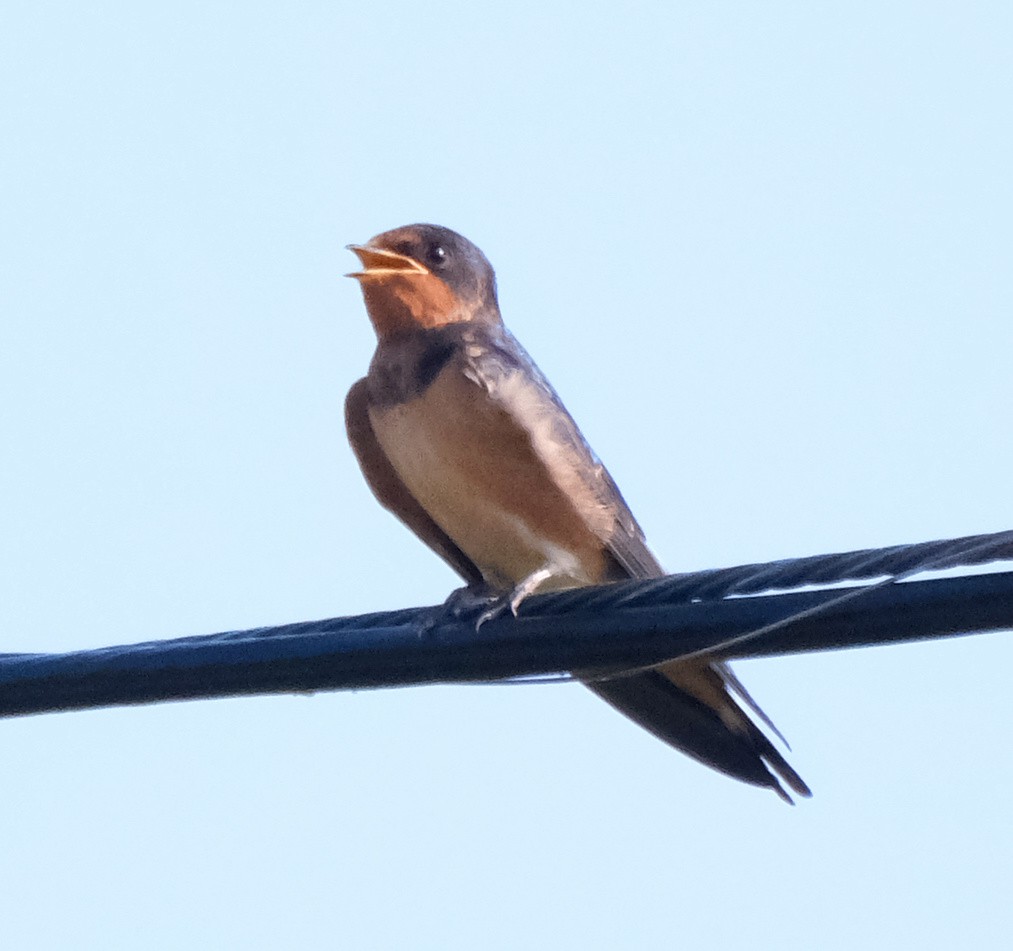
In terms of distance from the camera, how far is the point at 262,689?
161 inches

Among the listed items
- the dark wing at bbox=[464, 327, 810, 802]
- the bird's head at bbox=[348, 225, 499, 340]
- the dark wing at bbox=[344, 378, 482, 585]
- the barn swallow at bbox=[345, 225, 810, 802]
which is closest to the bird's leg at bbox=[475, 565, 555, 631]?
the barn swallow at bbox=[345, 225, 810, 802]

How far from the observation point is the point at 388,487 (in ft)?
20.5

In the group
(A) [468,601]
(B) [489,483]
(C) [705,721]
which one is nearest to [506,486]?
(B) [489,483]

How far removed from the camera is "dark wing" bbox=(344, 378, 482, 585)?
6.20 metres

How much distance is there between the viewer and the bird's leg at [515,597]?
4758mm

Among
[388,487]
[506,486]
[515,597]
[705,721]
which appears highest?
[388,487]

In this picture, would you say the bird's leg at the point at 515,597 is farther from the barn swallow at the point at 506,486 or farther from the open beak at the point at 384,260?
the open beak at the point at 384,260

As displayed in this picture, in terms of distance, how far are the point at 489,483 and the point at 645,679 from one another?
A: 2.69 ft

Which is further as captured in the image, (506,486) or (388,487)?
(388,487)

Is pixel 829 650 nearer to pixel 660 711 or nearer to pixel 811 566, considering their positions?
pixel 811 566

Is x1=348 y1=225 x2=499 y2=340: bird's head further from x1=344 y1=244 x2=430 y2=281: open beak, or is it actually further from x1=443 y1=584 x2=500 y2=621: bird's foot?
x1=443 y1=584 x2=500 y2=621: bird's foot

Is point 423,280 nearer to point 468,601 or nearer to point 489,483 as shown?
point 489,483

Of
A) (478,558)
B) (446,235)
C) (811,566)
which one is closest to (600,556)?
(478,558)

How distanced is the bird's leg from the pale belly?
8 centimetres
